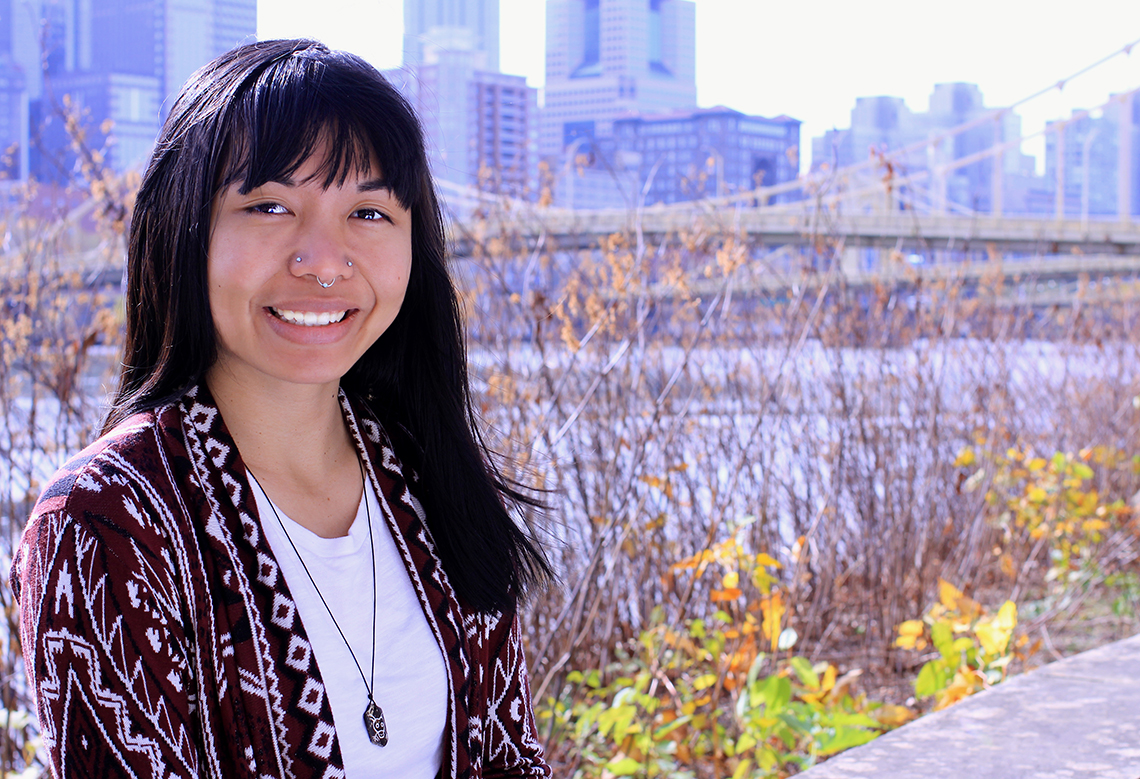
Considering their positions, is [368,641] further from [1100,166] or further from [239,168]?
[1100,166]

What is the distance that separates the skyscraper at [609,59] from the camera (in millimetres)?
3955

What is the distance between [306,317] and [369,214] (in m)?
0.13

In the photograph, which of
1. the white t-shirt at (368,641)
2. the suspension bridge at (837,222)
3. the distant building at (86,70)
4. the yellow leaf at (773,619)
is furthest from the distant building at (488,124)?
the white t-shirt at (368,641)

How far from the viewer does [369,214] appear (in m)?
1.11

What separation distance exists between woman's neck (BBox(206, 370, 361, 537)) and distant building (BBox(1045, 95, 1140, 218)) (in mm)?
10897

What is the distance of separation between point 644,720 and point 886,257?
296 cm

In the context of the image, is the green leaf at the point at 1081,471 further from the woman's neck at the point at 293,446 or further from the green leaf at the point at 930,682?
the woman's neck at the point at 293,446

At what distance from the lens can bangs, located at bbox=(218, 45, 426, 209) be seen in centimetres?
101

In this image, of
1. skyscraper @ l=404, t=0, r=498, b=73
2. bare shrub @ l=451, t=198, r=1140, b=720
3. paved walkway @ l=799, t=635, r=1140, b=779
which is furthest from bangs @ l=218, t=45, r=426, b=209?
bare shrub @ l=451, t=198, r=1140, b=720

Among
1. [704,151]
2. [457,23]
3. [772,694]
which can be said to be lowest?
[772,694]

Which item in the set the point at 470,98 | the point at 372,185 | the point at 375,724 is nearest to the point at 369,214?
the point at 372,185

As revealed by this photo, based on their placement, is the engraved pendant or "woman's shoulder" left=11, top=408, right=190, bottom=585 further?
the engraved pendant

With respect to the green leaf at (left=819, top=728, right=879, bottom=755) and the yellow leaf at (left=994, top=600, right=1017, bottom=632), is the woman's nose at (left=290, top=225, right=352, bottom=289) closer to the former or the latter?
the green leaf at (left=819, top=728, right=879, bottom=755)

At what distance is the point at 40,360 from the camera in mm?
2852
